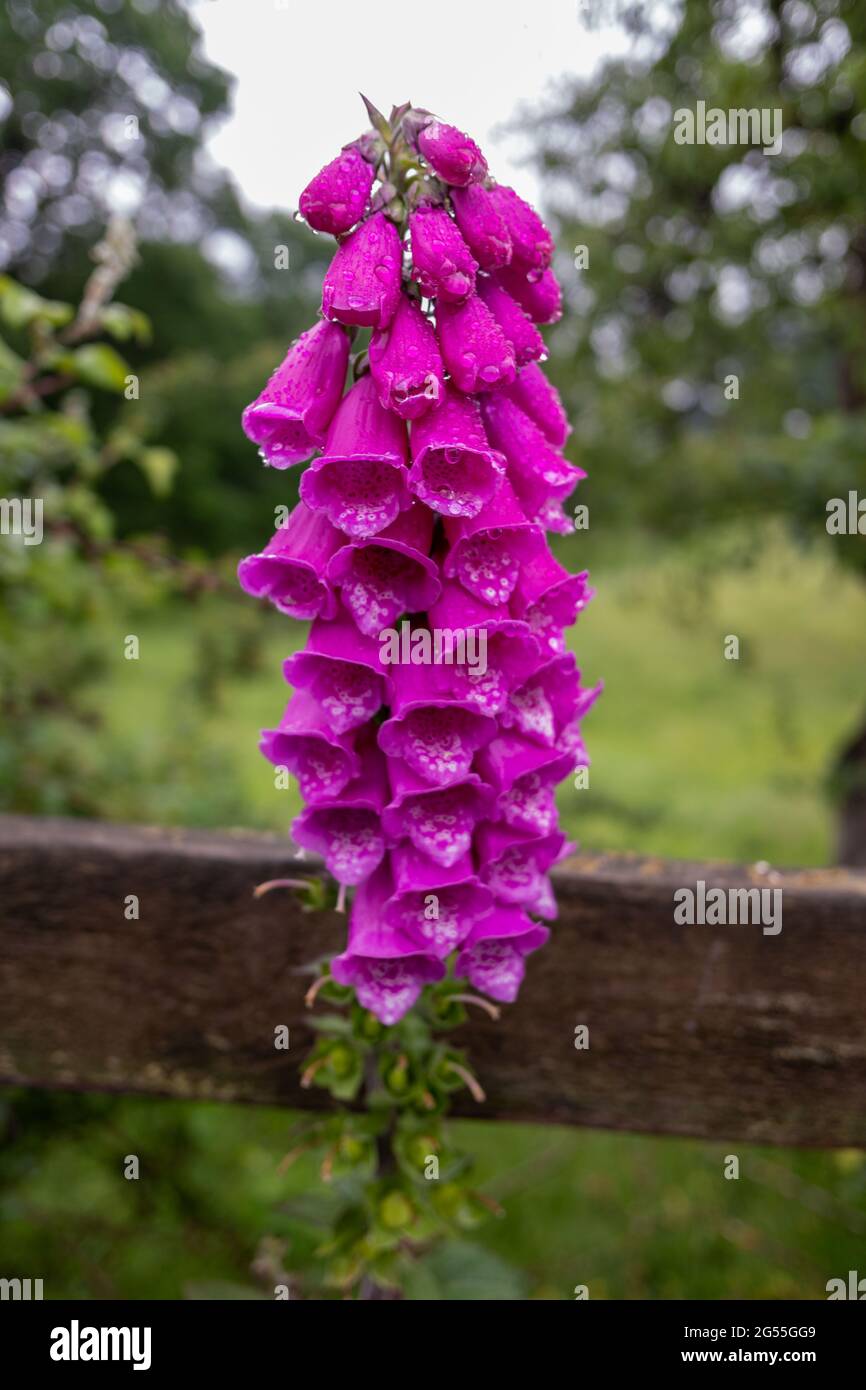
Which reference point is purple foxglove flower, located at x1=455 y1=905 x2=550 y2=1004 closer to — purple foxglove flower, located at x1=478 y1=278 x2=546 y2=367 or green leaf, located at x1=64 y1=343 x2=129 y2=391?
purple foxglove flower, located at x1=478 y1=278 x2=546 y2=367

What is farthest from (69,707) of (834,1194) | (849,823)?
(849,823)

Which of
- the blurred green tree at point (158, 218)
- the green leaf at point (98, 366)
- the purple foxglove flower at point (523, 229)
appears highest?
the blurred green tree at point (158, 218)

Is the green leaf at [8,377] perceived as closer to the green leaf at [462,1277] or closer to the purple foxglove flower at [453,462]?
the purple foxglove flower at [453,462]

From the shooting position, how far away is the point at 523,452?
3.36ft

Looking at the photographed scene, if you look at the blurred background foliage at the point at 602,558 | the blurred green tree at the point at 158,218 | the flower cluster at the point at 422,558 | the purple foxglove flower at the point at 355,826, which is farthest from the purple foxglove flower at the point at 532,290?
the blurred green tree at the point at 158,218

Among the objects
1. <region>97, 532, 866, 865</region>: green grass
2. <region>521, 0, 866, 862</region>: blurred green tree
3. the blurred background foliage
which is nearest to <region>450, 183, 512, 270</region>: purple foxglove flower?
the blurred background foliage

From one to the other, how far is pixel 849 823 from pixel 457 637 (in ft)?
11.7

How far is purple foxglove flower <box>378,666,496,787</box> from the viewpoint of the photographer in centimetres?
97

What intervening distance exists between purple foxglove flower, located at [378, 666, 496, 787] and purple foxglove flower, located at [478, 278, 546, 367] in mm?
315

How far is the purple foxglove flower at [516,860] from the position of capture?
41.3 inches

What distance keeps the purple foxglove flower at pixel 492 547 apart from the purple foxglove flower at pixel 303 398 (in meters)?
0.16

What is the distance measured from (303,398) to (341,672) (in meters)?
0.26
